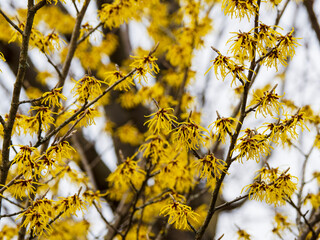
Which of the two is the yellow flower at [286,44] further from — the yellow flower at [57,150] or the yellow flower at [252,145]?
the yellow flower at [57,150]

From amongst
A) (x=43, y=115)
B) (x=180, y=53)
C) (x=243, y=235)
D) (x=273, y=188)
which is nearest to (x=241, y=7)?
(x=273, y=188)

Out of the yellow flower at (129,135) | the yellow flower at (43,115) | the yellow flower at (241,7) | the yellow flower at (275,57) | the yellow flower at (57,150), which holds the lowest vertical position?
the yellow flower at (57,150)

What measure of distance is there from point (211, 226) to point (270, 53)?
3.58m

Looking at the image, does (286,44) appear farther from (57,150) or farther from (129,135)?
(129,135)

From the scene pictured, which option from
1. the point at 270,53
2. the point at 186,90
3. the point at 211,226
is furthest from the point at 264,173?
the point at 211,226

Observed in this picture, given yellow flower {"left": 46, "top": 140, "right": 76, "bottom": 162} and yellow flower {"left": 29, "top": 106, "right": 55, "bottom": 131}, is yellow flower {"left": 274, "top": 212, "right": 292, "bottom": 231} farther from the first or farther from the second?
yellow flower {"left": 29, "top": 106, "right": 55, "bottom": 131}

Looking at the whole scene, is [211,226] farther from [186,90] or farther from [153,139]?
[153,139]

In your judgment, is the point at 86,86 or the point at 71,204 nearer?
the point at 86,86

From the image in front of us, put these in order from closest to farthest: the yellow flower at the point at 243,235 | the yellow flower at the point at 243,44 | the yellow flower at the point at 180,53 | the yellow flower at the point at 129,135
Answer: the yellow flower at the point at 243,44 < the yellow flower at the point at 243,235 < the yellow flower at the point at 180,53 < the yellow flower at the point at 129,135

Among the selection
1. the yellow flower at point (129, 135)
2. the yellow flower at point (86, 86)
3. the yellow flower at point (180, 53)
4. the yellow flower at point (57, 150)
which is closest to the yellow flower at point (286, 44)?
the yellow flower at point (86, 86)

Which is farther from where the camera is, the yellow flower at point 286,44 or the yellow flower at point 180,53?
the yellow flower at point 180,53

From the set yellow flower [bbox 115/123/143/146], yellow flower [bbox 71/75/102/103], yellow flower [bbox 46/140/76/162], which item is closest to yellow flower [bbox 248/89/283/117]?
yellow flower [bbox 71/75/102/103]

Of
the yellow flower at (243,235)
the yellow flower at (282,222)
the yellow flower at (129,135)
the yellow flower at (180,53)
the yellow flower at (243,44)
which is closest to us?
the yellow flower at (243,44)

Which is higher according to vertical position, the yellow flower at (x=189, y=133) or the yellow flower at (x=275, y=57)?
the yellow flower at (x=275, y=57)
